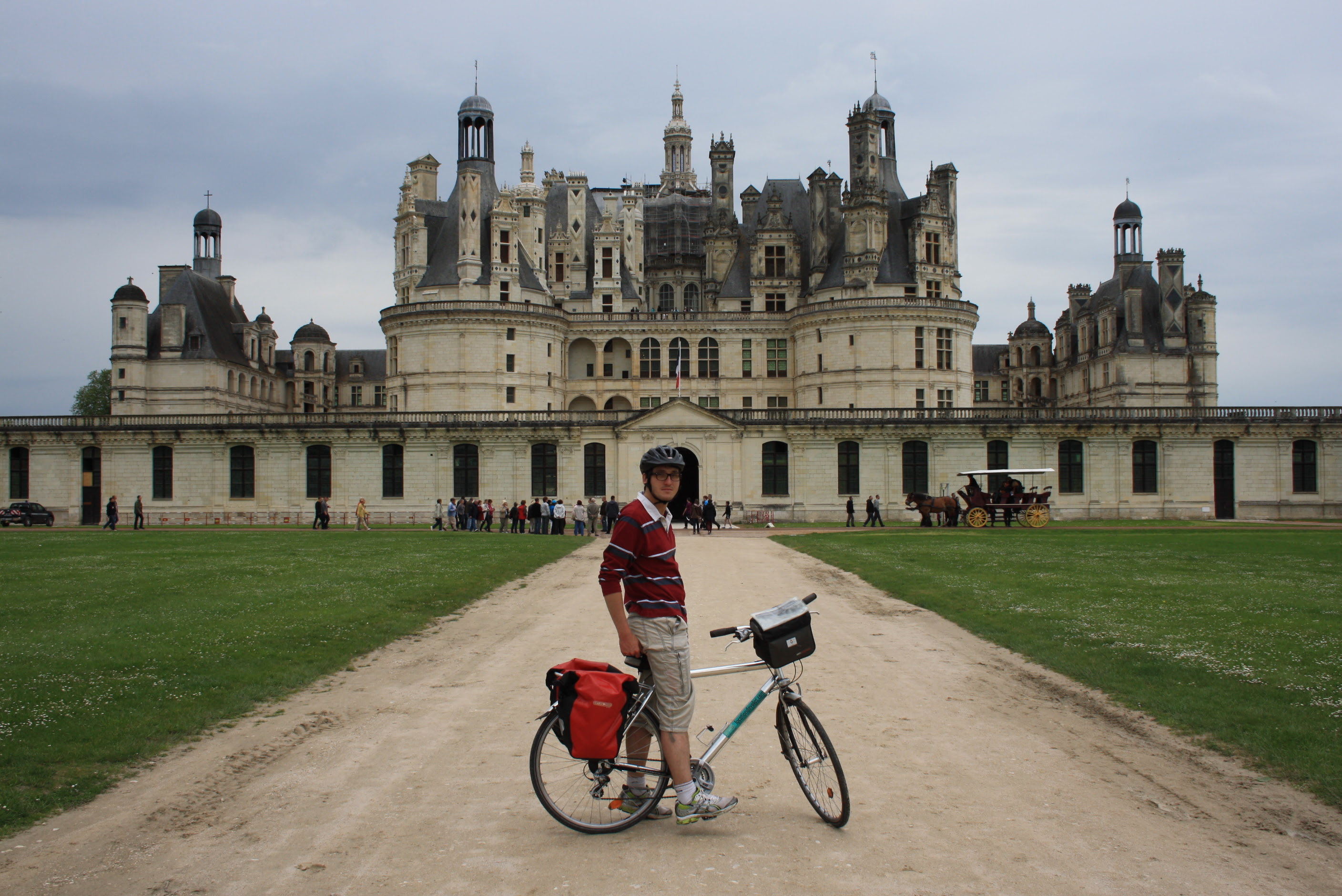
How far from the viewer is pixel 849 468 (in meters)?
53.2

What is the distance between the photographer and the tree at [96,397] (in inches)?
3949

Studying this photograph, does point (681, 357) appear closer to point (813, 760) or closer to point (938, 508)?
point (938, 508)

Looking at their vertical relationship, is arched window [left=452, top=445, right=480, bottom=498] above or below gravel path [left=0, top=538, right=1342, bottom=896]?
above

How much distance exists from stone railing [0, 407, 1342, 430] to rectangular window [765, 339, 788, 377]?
1528 centimetres

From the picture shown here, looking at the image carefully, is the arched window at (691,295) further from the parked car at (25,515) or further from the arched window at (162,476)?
the parked car at (25,515)

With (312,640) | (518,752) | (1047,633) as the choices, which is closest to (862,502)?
(1047,633)

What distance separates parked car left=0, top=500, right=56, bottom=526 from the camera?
50.8 metres

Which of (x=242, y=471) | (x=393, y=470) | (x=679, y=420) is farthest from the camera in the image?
(x=242, y=471)

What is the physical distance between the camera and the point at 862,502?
174ft

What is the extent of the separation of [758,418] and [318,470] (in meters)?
24.4

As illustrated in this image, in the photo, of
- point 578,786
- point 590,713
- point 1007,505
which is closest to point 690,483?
point 1007,505

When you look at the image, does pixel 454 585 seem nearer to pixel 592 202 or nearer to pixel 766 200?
pixel 766 200

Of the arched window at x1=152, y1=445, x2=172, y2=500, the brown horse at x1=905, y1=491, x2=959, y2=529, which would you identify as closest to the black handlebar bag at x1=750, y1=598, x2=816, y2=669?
the brown horse at x1=905, y1=491, x2=959, y2=529

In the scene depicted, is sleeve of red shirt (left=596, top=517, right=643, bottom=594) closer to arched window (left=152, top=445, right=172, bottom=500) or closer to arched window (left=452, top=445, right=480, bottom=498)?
arched window (left=452, top=445, right=480, bottom=498)
